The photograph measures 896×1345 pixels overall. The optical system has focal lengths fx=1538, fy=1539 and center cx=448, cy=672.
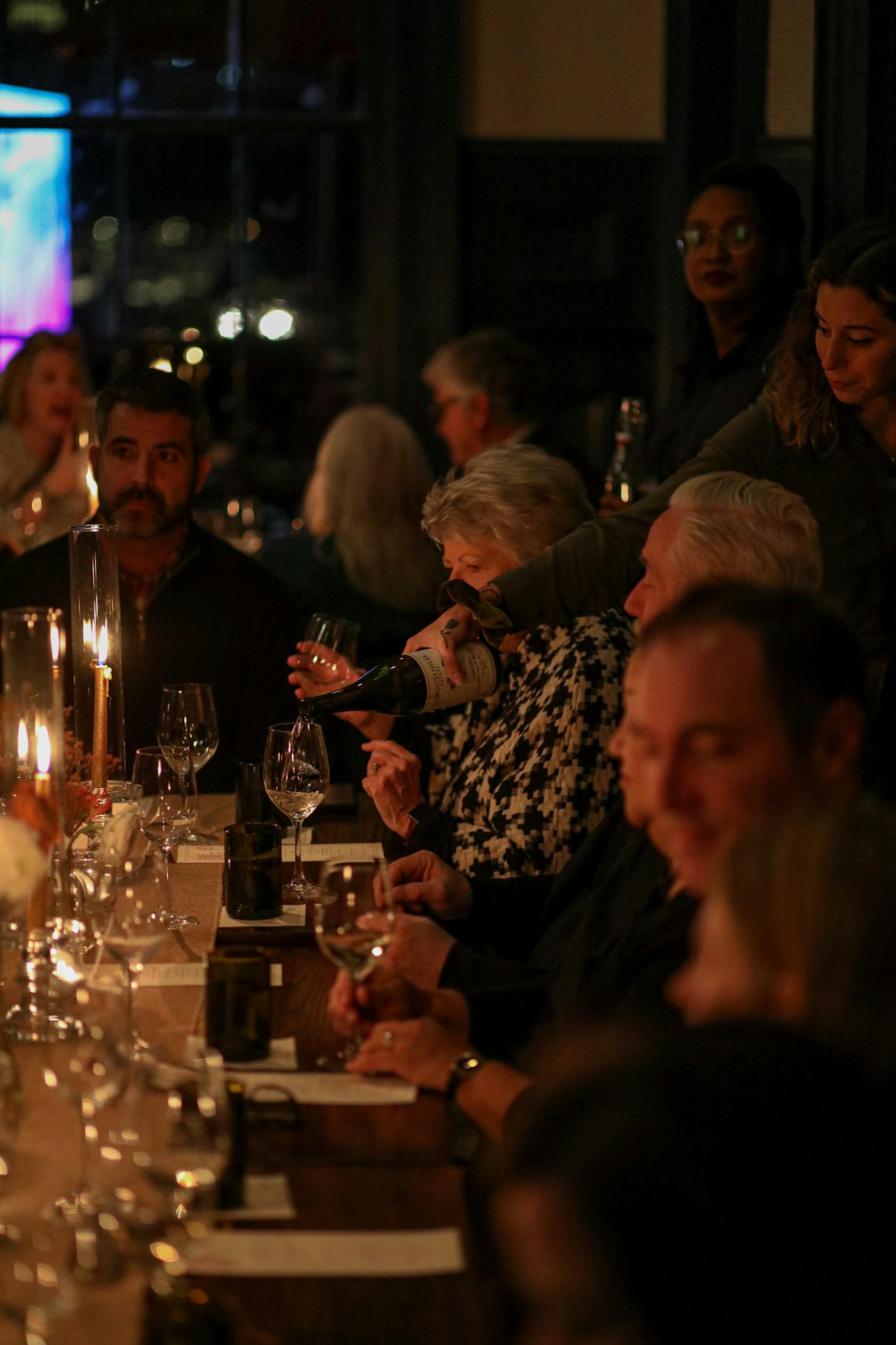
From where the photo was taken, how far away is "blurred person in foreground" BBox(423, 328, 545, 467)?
4.61m

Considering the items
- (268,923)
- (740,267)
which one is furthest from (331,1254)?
(740,267)

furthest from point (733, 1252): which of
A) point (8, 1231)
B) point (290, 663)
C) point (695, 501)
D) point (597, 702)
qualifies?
point (290, 663)

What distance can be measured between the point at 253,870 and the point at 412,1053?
1.84 feet

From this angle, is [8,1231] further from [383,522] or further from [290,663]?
[383,522]

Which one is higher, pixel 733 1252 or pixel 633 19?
pixel 633 19

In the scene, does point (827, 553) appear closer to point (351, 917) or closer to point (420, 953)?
point (420, 953)

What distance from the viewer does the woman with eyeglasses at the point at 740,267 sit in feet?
11.7

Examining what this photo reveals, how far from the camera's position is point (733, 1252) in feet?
2.79

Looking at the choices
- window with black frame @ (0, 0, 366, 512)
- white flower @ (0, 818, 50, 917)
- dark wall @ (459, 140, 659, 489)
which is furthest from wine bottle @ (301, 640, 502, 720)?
window with black frame @ (0, 0, 366, 512)

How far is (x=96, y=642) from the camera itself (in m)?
2.50

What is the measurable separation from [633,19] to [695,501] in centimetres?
399

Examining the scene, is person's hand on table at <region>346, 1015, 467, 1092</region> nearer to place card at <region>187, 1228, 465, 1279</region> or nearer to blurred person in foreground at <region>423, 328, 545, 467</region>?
place card at <region>187, 1228, 465, 1279</region>

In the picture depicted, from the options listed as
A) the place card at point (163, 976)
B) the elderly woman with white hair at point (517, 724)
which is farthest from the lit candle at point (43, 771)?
the elderly woman with white hair at point (517, 724)

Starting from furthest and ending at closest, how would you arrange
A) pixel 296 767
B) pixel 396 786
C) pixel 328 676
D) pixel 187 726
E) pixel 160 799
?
pixel 328 676
pixel 396 786
pixel 187 726
pixel 296 767
pixel 160 799
